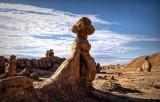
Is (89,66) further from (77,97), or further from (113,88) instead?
(113,88)

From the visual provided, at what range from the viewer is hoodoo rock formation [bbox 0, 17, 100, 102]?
3.39 m

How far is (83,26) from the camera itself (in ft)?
23.7

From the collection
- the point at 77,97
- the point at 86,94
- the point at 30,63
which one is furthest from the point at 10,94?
the point at 30,63

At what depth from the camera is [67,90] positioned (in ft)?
17.5

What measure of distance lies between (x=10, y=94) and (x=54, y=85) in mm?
1911

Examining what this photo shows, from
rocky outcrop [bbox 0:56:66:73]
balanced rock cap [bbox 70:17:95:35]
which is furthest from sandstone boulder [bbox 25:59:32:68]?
balanced rock cap [bbox 70:17:95:35]

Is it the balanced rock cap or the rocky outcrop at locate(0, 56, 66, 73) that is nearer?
the balanced rock cap

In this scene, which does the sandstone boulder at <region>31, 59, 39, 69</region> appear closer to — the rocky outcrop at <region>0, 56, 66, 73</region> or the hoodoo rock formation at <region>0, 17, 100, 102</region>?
the rocky outcrop at <region>0, 56, 66, 73</region>

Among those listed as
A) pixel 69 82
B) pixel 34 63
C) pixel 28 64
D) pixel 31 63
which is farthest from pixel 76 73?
pixel 31 63

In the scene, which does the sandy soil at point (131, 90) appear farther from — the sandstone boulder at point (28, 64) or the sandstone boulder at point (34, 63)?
the sandstone boulder at point (34, 63)

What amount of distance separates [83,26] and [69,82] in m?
3.42

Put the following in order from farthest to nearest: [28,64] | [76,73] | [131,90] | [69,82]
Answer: [28,64]
[131,90]
[76,73]
[69,82]

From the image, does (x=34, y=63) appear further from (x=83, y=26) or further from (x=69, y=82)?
(x=69, y=82)

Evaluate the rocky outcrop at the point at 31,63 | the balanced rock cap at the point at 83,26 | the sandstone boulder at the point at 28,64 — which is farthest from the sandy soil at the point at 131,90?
the rocky outcrop at the point at 31,63
